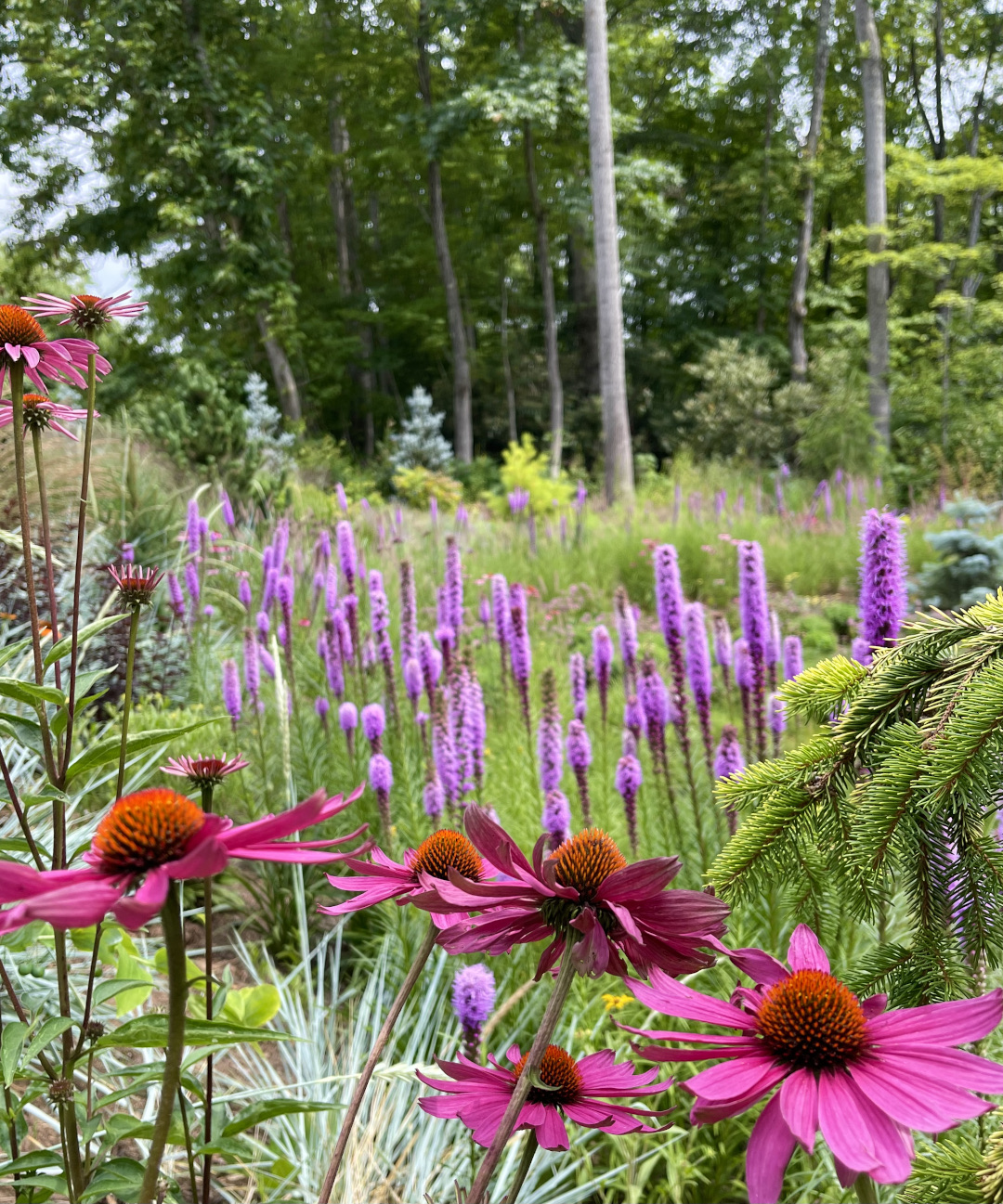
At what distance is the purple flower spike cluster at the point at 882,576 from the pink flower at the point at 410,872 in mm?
1043

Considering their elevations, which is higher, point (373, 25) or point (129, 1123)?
point (373, 25)

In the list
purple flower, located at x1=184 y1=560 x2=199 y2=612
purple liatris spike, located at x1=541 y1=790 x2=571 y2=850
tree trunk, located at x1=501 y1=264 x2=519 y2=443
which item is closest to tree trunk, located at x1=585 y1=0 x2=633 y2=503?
purple flower, located at x1=184 y1=560 x2=199 y2=612

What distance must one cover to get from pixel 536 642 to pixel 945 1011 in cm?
554

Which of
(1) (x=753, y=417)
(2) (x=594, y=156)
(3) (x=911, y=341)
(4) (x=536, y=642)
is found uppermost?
(2) (x=594, y=156)

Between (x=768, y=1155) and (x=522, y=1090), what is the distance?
0.49 feet

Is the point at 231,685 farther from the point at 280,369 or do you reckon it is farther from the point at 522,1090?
the point at 280,369

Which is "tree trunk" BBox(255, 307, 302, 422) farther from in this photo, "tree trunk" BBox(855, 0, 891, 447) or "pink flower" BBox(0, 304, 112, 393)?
"pink flower" BBox(0, 304, 112, 393)

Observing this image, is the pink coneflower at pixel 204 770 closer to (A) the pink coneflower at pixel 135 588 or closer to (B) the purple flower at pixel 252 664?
(A) the pink coneflower at pixel 135 588

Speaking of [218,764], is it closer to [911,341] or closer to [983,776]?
[983,776]

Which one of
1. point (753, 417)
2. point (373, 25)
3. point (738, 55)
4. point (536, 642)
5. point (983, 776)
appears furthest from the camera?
point (738, 55)

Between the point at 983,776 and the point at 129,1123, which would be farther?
the point at 129,1123

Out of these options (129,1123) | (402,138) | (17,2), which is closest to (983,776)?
(129,1123)

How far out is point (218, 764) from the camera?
0.80m

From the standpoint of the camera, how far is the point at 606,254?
38.7 ft
